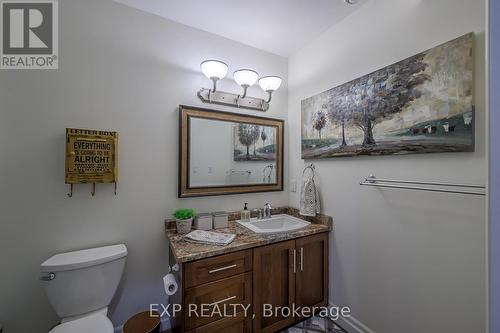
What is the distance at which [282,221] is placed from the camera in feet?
6.84

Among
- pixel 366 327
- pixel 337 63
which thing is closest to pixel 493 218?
pixel 366 327

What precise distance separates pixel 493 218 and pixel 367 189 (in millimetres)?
903

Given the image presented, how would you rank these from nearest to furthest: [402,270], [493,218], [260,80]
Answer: [493,218] < [402,270] < [260,80]

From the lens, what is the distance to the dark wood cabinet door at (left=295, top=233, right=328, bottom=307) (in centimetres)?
165

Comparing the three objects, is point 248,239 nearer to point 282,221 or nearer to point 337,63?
point 282,221

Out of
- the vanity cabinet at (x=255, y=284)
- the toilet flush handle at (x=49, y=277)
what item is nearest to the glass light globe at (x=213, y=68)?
the vanity cabinet at (x=255, y=284)

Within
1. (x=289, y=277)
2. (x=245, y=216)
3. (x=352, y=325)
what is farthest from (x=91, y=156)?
(x=352, y=325)

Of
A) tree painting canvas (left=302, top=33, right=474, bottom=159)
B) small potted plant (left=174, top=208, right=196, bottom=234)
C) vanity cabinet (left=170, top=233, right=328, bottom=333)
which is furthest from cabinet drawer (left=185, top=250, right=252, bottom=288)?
tree painting canvas (left=302, top=33, right=474, bottom=159)

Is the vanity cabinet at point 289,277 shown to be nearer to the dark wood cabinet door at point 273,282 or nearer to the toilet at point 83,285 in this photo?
the dark wood cabinet door at point 273,282

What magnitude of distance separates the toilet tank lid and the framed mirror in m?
0.58

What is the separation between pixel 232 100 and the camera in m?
1.93

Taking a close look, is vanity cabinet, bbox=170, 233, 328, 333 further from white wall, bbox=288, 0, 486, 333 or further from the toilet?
the toilet

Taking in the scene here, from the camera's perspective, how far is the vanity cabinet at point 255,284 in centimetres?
125

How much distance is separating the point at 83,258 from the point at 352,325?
6.49ft
